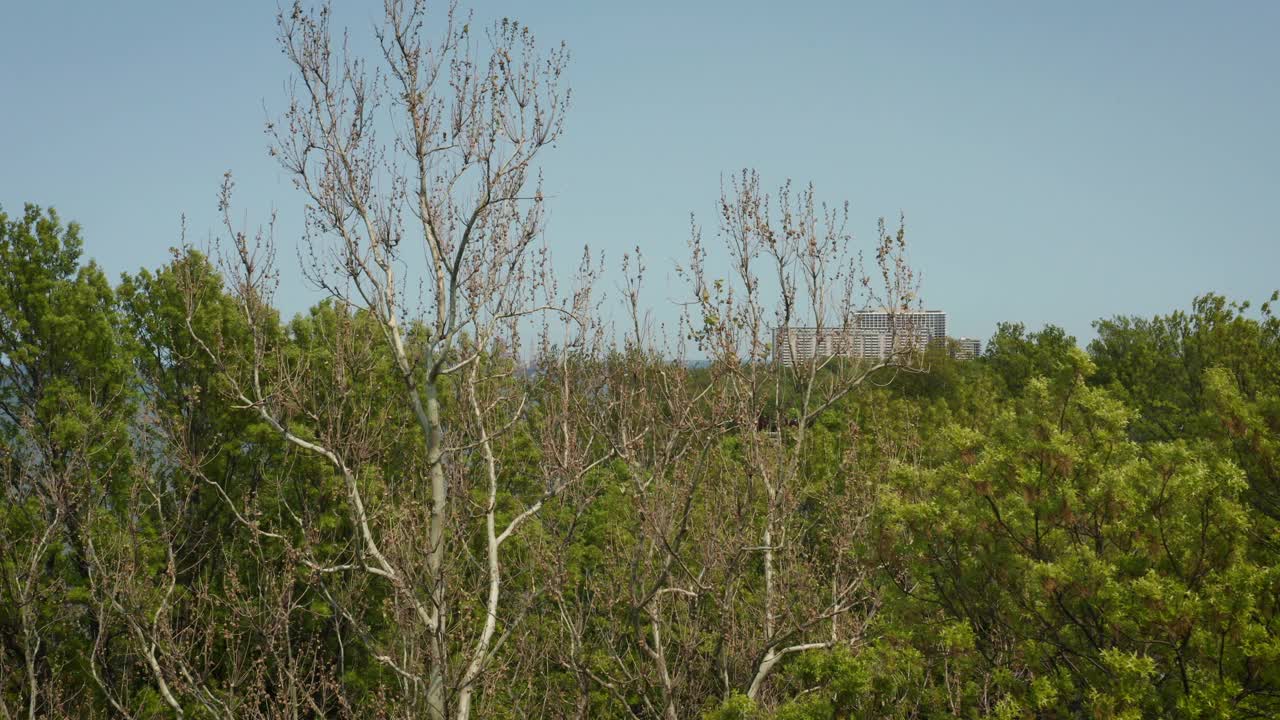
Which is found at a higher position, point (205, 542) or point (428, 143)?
point (428, 143)

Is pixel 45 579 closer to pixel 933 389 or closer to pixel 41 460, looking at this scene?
pixel 41 460

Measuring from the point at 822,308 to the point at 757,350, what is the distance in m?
2.29

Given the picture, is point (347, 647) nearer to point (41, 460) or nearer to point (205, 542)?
point (205, 542)

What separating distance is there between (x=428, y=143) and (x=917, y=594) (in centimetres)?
902

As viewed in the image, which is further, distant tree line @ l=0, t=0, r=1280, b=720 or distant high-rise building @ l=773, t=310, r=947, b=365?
distant high-rise building @ l=773, t=310, r=947, b=365

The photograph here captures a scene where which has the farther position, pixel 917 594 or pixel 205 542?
pixel 205 542

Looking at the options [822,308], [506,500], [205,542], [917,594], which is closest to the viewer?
[917,594]

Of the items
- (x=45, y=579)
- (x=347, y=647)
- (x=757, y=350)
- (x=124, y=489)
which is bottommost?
(x=347, y=647)

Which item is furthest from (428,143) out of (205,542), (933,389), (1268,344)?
(933,389)

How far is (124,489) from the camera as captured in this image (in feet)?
64.2

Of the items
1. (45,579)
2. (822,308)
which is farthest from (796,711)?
(45,579)

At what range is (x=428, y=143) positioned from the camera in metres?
14.4

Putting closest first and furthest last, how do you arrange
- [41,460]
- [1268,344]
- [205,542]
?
1. [41,460]
2. [205,542]
3. [1268,344]

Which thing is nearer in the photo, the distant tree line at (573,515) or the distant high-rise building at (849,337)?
the distant tree line at (573,515)
